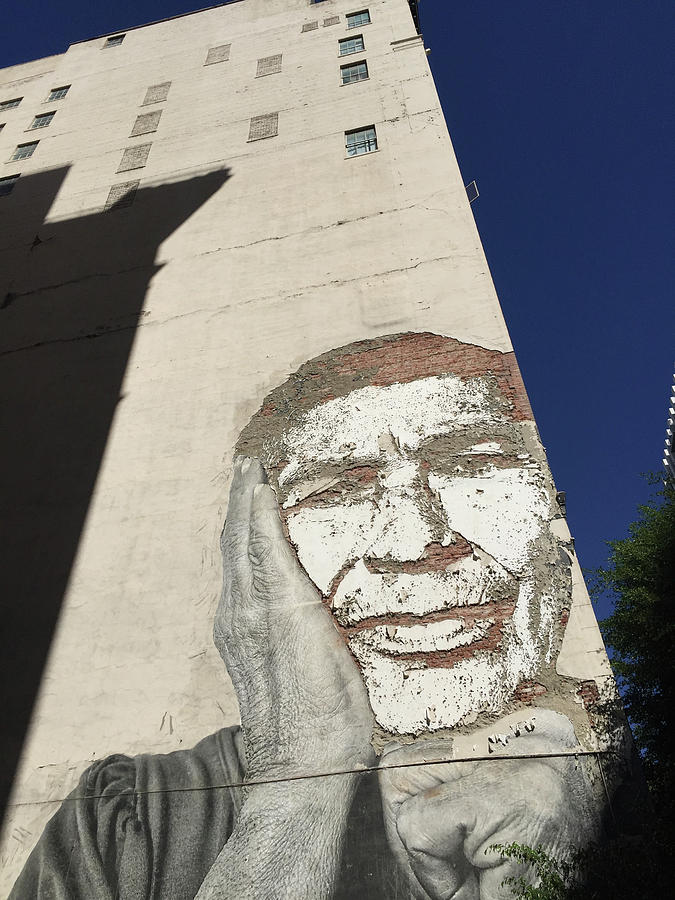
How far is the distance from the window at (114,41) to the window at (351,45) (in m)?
6.67

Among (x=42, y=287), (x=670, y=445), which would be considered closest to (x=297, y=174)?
(x=42, y=287)

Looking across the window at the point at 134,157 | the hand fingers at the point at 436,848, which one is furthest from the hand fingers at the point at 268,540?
the window at the point at 134,157

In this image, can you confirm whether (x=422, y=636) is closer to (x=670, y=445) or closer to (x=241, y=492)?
(x=241, y=492)

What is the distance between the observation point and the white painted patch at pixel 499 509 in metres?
4.93

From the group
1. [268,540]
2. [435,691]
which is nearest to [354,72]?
[268,540]

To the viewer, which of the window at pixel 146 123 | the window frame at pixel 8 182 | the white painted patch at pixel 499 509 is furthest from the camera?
the window at pixel 146 123

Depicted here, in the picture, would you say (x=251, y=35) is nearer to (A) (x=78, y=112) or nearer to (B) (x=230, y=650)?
(A) (x=78, y=112)

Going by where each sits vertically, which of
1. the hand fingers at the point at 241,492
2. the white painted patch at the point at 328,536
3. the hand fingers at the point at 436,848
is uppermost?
the hand fingers at the point at 241,492

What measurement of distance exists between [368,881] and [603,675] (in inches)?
81.7

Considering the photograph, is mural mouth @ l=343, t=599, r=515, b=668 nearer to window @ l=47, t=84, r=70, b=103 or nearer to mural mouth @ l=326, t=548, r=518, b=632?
mural mouth @ l=326, t=548, r=518, b=632

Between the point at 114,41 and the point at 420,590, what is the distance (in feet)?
56.2

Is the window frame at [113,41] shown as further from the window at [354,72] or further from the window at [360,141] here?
the window at [360,141]

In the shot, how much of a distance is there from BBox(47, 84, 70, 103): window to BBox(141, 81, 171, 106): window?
8.45ft

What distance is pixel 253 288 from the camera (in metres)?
8.00
